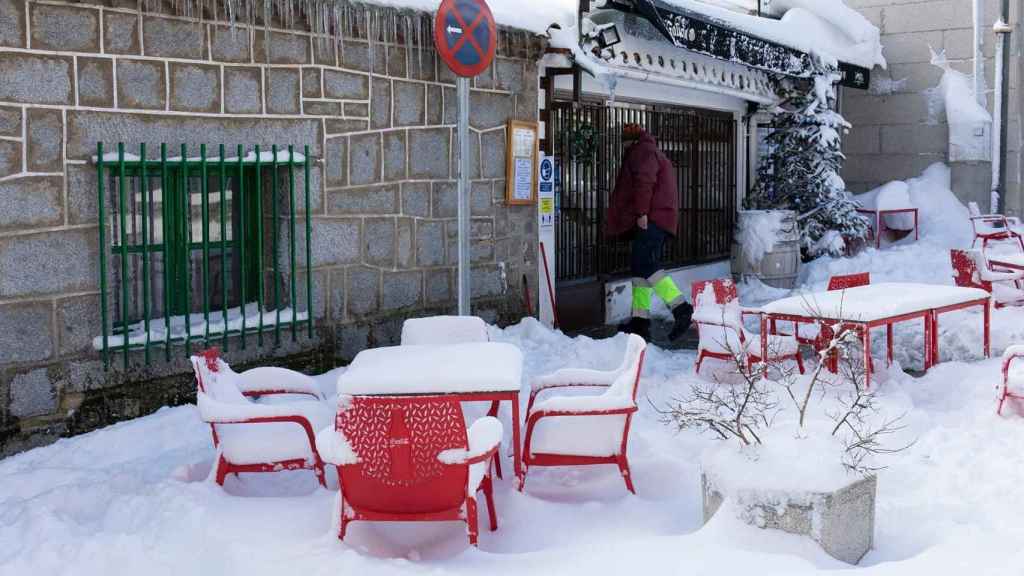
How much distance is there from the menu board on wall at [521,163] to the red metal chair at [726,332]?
6.05ft

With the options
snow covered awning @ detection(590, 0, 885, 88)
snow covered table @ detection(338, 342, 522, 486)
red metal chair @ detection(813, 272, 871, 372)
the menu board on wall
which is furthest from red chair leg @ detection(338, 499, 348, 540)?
snow covered awning @ detection(590, 0, 885, 88)

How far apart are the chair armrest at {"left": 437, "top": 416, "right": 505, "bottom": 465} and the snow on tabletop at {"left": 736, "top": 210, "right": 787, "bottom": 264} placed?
8.11 m

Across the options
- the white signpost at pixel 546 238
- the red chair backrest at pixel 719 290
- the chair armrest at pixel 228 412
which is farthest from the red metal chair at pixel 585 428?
the white signpost at pixel 546 238

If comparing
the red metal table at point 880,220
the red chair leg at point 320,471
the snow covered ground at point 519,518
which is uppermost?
the red metal table at point 880,220

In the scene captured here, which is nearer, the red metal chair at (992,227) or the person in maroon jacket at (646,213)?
the person in maroon jacket at (646,213)

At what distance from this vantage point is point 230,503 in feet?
14.5

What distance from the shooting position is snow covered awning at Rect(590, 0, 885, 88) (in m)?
8.99

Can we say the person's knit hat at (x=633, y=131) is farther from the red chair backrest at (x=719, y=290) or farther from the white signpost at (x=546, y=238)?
the red chair backrest at (x=719, y=290)

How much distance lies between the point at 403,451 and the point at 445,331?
70.9 inches

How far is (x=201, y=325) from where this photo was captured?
6230 mm

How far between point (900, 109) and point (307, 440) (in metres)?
12.9

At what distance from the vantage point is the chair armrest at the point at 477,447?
3789 mm

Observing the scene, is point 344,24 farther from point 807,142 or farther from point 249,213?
point 807,142

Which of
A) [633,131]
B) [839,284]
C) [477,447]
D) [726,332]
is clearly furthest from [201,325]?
[839,284]
